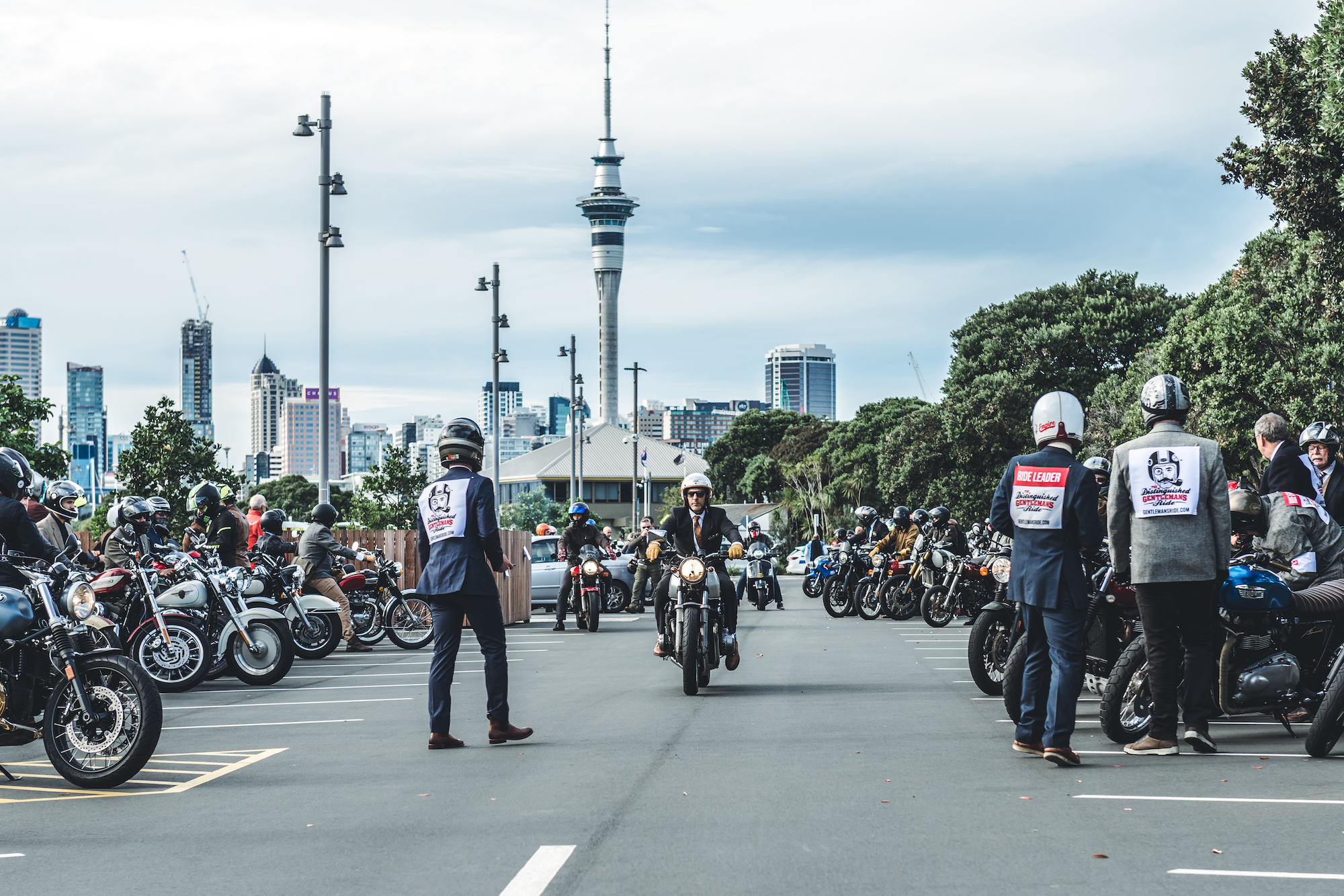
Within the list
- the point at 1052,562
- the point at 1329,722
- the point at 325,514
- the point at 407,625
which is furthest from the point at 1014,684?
the point at 407,625

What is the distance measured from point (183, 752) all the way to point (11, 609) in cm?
150

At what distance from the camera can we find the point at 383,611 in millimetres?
17656

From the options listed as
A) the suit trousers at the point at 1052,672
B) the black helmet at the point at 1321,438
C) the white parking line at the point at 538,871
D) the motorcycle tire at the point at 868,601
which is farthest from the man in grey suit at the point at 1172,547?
the motorcycle tire at the point at 868,601

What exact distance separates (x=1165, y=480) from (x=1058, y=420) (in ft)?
2.11

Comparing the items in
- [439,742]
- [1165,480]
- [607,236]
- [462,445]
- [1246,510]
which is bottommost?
[439,742]

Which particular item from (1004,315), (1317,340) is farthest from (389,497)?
(1317,340)

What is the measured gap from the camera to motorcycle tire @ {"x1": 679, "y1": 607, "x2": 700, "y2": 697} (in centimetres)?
1094

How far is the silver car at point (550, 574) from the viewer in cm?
2755

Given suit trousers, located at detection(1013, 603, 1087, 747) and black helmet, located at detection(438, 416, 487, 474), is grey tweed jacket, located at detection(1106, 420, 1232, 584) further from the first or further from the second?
black helmet, located at detection(438, 416, 487, 474)

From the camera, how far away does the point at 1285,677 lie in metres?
8.03

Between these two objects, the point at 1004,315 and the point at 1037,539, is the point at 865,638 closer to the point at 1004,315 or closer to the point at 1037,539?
the point at 1037,539

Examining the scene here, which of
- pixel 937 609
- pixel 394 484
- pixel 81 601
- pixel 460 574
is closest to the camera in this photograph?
pixel 81 601

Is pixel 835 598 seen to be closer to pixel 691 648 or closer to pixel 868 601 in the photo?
pixel 868 601

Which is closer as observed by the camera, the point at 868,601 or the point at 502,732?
the point at 502,732
